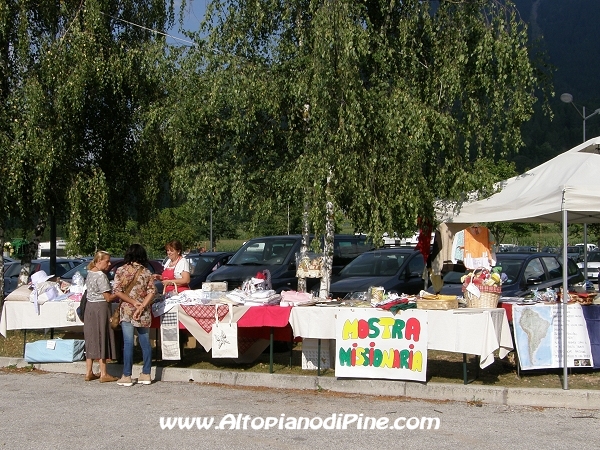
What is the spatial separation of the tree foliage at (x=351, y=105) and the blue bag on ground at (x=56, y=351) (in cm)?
286

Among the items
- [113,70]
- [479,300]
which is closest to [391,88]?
[479,300]

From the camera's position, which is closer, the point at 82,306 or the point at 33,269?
the point at 82,306

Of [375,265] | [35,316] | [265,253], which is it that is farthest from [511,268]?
[35,316]

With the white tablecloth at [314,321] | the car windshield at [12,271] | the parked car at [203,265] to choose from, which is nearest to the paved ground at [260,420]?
the white tablecloth at [314,321]

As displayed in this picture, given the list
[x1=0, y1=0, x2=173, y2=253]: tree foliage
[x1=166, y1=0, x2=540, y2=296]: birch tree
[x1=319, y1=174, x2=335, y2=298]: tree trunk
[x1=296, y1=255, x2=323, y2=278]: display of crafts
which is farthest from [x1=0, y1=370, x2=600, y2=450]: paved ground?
[x1=0, y1=0, x2=173, y2=253]: tree foliage

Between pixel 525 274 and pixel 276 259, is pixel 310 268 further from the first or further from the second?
pixel 525 274

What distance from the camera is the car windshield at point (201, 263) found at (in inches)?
749

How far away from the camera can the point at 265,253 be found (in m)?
17.5

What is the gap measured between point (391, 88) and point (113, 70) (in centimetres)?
504

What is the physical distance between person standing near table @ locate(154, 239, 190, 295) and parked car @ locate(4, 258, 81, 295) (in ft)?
35.4

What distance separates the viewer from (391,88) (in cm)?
1177

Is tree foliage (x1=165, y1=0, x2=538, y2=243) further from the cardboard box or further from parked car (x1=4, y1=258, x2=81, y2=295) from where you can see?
parked car (x1=4, y1=258, x2=81, y2=295)

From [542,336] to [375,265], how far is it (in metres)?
6.74

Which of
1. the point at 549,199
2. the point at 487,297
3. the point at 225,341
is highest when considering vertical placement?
the point at 549,199
